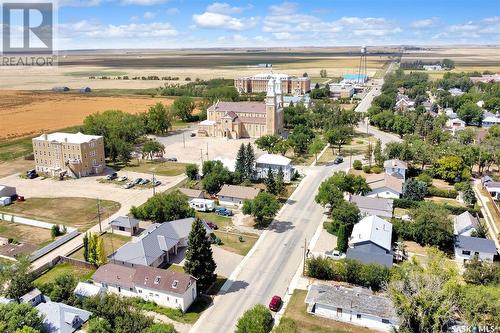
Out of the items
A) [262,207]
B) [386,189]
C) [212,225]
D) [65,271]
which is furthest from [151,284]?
[386,189]

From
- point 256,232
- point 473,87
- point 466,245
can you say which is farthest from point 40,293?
point 473,87

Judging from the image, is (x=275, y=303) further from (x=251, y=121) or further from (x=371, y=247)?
(x=251, y=121)

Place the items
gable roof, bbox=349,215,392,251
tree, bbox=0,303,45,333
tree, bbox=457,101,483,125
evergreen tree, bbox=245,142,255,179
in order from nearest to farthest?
tree, bbox=0,303,45,333 < gable roof, bbox=349,215,392,251 < evergreen tree, bbox=245,142,255,179 < tree, bbox=457,101,483,125

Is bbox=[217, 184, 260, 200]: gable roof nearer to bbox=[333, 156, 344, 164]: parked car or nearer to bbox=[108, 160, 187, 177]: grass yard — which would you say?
bbox=[108, 160, 187, 177]: grass yard

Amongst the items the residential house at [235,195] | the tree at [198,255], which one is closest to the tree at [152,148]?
the residential house at [235,195]

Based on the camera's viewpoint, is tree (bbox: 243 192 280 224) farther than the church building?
No

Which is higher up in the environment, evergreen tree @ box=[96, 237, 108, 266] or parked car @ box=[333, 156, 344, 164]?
parked car @ box=[333, 156, 344, 164]

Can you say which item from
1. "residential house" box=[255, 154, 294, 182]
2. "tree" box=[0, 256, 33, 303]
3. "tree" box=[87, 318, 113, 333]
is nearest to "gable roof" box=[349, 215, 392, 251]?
"residential house" box=[255, 154, 294, 182]
